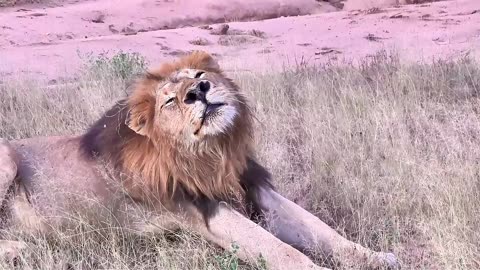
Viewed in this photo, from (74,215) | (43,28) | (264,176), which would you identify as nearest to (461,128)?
(264,176)

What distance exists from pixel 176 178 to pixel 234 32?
11334 millimetres

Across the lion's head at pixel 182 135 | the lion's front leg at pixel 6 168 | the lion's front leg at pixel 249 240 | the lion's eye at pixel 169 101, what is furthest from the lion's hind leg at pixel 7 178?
the lion's eye at pixel 169 101

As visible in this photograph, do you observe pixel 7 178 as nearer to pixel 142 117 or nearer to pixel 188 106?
pixel 142 117

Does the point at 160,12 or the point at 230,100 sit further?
the point at 160,12

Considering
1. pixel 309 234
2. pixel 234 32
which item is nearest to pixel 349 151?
pixel 309 234

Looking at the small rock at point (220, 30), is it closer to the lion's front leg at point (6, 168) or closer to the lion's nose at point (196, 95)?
the lion's front leg at point (6, 168)

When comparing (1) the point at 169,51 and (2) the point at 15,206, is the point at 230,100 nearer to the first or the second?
(2) the point at 15,206

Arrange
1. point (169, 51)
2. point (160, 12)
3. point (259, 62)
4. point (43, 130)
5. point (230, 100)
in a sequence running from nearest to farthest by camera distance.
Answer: point (230, 100) → point (43, 130) → point (259, 62) → point (169, 51) → point (160, 12)

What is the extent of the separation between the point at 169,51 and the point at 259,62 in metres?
2.89

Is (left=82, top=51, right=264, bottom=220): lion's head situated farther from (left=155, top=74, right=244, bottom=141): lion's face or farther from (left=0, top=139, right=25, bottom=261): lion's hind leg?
(left=0, top=139, right=25, bottom=261): lion's hind leg

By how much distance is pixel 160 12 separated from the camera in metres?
18.7

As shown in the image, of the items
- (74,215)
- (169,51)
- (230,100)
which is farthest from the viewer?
(169,51)

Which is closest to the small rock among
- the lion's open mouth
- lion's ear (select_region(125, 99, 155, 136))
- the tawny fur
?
the tawny fur

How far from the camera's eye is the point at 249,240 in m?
4.29
